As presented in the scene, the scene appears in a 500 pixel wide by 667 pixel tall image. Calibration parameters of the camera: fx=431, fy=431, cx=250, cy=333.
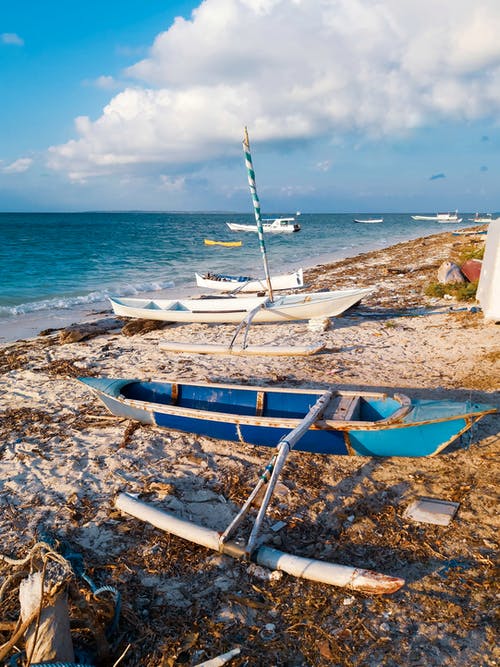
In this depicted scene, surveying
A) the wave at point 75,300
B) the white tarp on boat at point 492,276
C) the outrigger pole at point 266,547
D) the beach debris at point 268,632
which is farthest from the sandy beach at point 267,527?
the wave at point 75,300

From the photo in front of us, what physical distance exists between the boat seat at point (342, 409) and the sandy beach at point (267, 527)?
0.61 m

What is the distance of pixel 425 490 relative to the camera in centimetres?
514

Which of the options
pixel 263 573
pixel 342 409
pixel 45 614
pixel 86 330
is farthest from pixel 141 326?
pixel 45 614

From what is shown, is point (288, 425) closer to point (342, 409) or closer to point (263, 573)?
point (342, 409)

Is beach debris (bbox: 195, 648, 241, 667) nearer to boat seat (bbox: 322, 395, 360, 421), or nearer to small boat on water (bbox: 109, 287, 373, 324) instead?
boat seat (bbox: 322, 395, 360, 421)

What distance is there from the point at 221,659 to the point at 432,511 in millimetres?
2722

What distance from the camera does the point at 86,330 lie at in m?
13.4

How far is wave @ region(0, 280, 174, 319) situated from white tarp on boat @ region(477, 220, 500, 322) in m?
15.3

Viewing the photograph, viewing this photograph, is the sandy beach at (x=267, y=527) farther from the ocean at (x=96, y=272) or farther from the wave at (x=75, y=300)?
the wave at (x=75, y=300)

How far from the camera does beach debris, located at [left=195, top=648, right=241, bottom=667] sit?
10.4ft

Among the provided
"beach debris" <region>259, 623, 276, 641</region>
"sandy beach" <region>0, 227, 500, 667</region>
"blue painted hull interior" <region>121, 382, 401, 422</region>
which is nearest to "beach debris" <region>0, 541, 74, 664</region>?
"sandy beach" <region>0, 227, 500, 667</region>

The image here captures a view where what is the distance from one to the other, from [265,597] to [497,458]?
11.9 ft

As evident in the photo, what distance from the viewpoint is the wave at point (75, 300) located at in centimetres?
1738

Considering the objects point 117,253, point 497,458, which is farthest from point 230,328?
point 117,253
